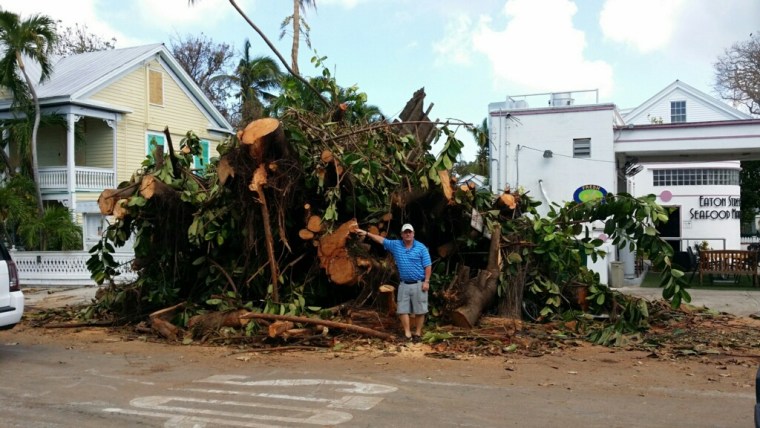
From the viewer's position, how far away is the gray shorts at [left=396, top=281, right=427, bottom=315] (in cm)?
885

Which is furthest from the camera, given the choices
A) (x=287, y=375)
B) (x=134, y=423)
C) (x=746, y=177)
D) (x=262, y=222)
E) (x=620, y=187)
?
(x=746, y=177)

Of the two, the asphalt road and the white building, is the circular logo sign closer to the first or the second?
the white building

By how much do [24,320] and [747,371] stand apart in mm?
10804

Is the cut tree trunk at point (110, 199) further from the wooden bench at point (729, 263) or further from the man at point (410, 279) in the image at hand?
the wooden bench at point (729, 263)

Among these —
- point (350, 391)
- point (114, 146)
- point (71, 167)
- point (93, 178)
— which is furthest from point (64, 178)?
point (350, 391)

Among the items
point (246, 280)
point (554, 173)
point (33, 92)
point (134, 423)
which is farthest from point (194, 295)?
point (33, 92)

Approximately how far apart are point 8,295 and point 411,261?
4921mm

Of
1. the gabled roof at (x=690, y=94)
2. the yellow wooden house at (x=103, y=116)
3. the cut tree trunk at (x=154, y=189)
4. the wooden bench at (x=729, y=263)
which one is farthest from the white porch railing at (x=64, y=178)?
the gabled roof at (x=690, y=94)

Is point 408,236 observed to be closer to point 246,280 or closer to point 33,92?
point 246,280

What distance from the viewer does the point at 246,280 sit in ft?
32.2

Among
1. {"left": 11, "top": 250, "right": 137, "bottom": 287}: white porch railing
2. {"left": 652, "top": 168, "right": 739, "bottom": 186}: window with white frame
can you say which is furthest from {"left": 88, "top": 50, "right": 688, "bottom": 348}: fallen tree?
{"left": 652, "top": 168, "right": 739, "bottom": 186}: window with white frame

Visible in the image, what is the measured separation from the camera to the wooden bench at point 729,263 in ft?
53.5

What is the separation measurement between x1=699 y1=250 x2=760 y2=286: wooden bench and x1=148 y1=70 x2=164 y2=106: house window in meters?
19.5

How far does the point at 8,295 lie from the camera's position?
8.11m
